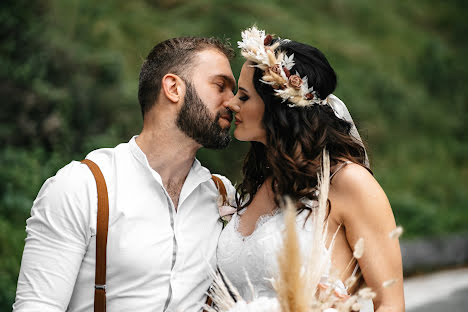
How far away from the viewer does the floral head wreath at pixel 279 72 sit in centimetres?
223

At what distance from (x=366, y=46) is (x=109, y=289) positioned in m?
7.77

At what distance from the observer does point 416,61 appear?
9.38 meters

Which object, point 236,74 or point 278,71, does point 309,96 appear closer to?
point 278,71

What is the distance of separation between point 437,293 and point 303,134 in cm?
332

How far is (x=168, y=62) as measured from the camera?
254cm

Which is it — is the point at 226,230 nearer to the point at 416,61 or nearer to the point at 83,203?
the point at 83,203

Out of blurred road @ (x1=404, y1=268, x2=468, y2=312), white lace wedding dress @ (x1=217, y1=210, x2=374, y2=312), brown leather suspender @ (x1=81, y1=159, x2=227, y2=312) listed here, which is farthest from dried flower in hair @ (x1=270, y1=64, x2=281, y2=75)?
blurred road @ (x1=404, y1=268, x2=468, y2=312)

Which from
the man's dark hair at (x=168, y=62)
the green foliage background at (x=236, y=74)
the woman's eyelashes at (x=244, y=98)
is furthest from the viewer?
the green foliage background at (x=236, y=74)

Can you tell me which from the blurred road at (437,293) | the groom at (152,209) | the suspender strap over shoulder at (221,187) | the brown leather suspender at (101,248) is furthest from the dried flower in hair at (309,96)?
the blurred road at (437,293)

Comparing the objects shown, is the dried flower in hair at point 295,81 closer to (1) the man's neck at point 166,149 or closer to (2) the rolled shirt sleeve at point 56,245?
(1) the man's neck at point 166,149

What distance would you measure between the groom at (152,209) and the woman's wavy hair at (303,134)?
27 cm

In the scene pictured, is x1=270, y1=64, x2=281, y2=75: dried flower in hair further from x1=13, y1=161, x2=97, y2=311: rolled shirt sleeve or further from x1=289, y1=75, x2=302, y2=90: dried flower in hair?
x1=13, y1=161, x2=97, y2=311: rolled shirt sleeve

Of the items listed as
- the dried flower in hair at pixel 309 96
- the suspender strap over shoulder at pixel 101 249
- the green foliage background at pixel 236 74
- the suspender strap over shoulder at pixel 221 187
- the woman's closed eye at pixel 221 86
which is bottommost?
the suspender strap over shoulder at pixel 101 249

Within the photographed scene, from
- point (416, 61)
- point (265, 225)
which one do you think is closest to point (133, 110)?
point (265, 225)
